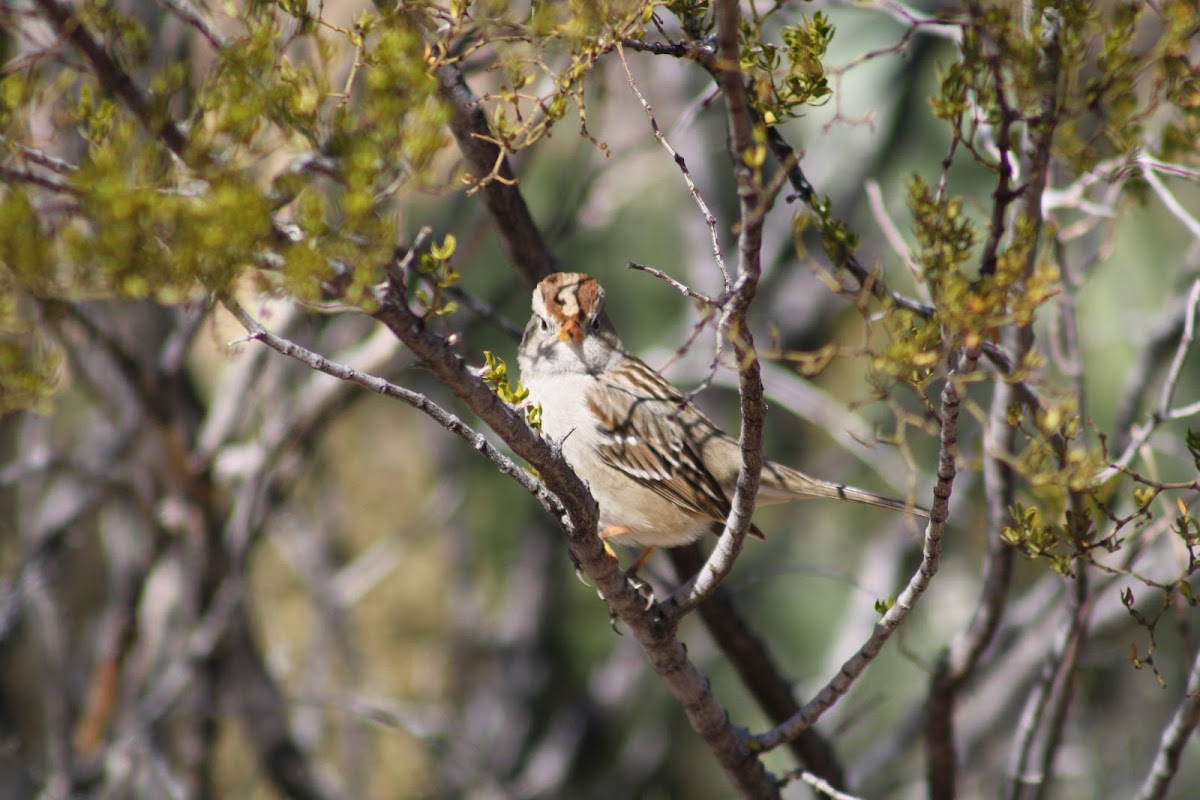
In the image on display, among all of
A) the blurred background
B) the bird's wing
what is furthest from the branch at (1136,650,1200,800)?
the bird's wing

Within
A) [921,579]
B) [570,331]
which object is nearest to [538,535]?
[570,331]

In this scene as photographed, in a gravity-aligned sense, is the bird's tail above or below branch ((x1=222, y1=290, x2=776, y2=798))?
above

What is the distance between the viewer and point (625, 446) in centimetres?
339

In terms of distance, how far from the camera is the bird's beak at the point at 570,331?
3.21m

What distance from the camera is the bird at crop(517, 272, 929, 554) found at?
11.0ft

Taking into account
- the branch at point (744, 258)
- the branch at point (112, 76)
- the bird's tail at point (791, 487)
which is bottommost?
the branch at point (744, 258)

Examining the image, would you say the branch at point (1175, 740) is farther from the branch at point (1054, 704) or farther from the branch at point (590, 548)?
the branch at point (590, 548)

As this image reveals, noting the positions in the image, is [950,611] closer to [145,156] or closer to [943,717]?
[943,717]

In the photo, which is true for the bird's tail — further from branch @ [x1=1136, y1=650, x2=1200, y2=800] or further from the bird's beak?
branch @ [x1=1136, y1=650, x2=1200, y2=800]

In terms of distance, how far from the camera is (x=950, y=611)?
5.31m

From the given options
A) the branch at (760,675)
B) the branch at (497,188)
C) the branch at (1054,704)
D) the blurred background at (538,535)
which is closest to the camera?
the branch at (497,188)

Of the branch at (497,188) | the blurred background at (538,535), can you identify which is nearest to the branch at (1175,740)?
the blurred background at (538,535)

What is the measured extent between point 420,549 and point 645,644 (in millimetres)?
4850

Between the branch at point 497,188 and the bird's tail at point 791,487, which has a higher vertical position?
the branch at point 497,188
